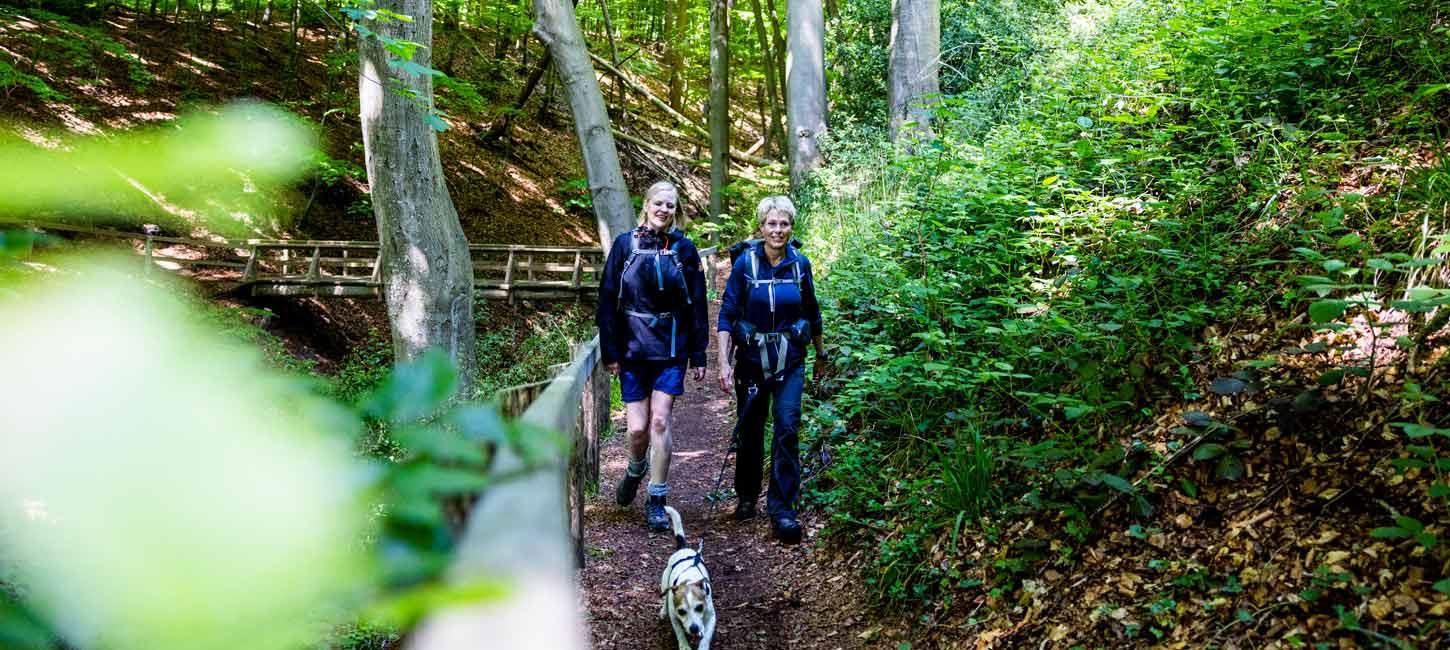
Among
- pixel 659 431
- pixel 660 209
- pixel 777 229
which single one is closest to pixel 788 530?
pixel 659 431

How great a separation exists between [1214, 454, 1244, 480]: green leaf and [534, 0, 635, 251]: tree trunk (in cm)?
745

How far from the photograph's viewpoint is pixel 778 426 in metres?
4.89

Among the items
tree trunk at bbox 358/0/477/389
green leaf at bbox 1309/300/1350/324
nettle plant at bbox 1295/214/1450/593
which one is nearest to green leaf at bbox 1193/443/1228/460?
nettle plant at bbox 1295/214/1450/593

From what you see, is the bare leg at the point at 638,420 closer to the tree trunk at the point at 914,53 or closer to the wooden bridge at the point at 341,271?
the tree trunk at the point at 914,53

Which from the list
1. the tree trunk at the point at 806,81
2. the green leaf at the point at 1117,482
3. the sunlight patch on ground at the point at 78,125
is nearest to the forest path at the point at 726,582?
the green leaf at the point at 1117,482

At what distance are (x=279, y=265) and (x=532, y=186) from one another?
7.50m

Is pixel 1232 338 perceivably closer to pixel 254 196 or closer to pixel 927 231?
pixel 927 231

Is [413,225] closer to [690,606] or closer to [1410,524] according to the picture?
[690,606]

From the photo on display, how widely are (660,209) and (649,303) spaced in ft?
1.74

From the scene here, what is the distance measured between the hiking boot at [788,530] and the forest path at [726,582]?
0.17ft

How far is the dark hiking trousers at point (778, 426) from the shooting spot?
193 inches

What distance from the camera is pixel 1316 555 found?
2.86 metres

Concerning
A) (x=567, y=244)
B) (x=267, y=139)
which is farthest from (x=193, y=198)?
(x=567, y=244)

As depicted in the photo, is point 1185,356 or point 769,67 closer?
point 1185,356
